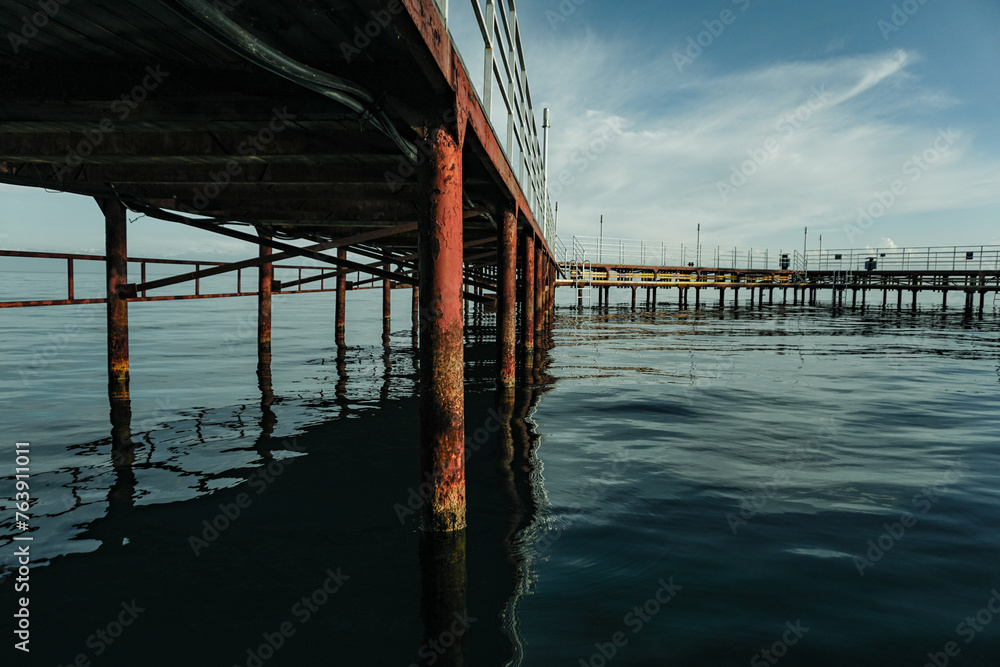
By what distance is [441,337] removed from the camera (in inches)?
163

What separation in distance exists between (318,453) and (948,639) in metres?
6.00

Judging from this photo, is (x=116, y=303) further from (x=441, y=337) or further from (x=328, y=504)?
(x=441, y=337)

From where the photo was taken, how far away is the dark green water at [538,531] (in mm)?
3248

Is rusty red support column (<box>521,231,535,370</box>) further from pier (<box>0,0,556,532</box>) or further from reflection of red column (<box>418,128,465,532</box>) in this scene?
reflection of red column (<box>418,128,465,532</box>)

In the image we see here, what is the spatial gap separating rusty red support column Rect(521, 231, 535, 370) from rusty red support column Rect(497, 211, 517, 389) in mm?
2887

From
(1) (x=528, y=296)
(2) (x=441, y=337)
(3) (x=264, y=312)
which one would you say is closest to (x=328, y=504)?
(2) (x=441, y=337)

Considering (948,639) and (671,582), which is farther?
(671,582)

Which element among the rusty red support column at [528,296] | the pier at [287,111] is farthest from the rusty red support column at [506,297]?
the rusty red support column at [528,296]

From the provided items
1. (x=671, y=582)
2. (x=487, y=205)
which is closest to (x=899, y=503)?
(x=671, y=582)

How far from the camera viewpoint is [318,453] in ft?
22.4

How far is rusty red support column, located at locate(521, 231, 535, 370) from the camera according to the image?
13273mm

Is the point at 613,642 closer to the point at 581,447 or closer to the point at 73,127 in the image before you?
the point at 581,447

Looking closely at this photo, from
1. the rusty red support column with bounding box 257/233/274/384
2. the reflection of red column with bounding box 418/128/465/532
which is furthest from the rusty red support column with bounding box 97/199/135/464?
the reflection of red column with bounding box 418/128/465/532

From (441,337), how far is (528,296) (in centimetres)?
942
